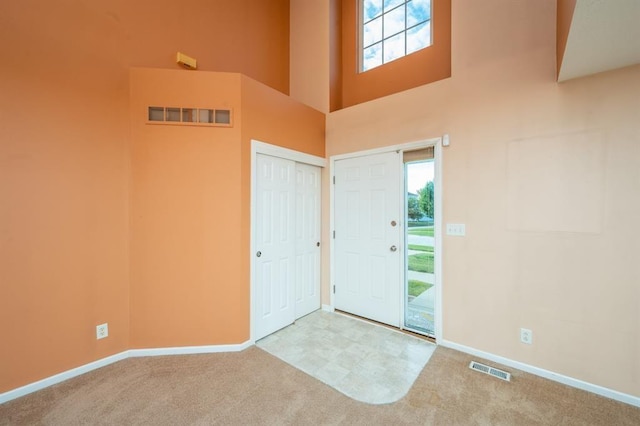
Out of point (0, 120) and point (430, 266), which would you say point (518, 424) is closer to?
point (430, 266)

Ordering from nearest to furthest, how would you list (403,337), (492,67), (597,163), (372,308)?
(597,163)
(492,67)
(403,337)
(372,308)

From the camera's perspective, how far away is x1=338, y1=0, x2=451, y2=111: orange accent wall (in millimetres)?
3039

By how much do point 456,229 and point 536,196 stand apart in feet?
2.26

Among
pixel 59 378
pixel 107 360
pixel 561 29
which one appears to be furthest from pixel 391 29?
pixel 59 378

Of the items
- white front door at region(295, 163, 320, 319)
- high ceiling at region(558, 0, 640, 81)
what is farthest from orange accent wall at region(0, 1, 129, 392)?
high ceiling at region(558, 0, 640, 81)

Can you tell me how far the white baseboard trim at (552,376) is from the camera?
6.22 feet

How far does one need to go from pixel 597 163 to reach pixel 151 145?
3.80m

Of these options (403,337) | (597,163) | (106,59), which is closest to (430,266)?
(403,337)

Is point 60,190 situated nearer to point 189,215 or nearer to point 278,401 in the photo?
point 189,215

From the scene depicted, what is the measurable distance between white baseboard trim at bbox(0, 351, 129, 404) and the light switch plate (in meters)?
3.40

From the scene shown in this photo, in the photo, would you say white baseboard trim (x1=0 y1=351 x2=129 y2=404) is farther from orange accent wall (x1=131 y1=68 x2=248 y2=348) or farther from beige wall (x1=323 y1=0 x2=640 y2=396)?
beige wall (x1=323 y1=0 x2=640 y2=396)

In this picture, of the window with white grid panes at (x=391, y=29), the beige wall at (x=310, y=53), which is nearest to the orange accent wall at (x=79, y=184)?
the beige wall at (x=310, y=53)

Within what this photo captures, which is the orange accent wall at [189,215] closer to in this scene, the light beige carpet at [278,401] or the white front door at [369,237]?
the light beige carpet at [278,401]

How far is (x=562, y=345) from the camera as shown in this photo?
2.11 meters
